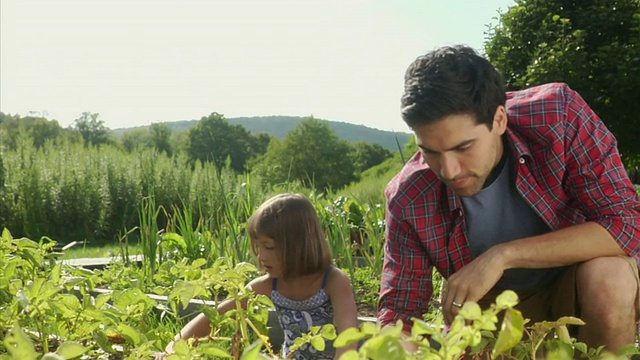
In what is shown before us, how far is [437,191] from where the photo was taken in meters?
2.10

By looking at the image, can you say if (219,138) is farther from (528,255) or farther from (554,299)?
(528,255)

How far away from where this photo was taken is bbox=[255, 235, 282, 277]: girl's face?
244cm

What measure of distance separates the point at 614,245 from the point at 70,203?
8.63 m

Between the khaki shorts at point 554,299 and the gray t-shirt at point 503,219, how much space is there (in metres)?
0.05

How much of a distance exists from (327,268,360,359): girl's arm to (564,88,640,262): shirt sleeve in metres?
0.79

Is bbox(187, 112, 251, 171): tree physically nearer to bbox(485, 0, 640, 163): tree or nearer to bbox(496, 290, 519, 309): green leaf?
bbox(485, 0, 640, 163): tree

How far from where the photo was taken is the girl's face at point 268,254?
2436mm

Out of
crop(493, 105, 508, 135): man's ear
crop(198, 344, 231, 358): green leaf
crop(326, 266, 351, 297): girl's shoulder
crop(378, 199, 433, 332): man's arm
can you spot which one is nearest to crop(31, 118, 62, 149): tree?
crop(326, 266, 351, 297): girl's shoulder

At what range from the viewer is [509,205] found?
2184 mm

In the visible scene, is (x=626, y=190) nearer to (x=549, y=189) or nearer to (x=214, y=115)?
(x=549, y=189)

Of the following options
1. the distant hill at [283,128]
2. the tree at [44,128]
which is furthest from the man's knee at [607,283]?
the distant hill at [283,128]

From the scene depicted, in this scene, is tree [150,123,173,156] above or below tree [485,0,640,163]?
below

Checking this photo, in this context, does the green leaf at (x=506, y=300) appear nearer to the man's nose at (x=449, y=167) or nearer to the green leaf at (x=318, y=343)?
the green leaf at (x=318, y=343)

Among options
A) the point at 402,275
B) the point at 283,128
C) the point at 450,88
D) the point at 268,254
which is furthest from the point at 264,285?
the point at 283,128
